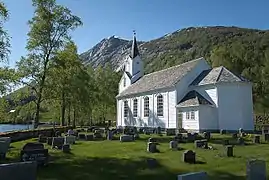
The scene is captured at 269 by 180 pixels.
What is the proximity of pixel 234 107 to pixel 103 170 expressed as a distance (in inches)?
898

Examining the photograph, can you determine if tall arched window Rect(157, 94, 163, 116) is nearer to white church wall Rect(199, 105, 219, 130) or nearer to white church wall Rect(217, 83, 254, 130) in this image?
white church wall Rect(199, 105, 219, 130)

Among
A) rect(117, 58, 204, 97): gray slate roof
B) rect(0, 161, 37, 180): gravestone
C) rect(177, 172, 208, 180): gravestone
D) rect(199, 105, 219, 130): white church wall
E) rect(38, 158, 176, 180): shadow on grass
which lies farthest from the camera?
rect(117, 58, 204, 97): gray slate roof

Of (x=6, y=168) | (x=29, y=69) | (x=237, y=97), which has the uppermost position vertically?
(x=29, y=69)

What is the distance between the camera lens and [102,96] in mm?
58625

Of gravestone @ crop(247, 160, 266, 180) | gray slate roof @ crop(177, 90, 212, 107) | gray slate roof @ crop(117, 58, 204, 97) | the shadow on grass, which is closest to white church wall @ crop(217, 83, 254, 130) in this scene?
gray slate roof @ crop(177, 90, 212, 107)

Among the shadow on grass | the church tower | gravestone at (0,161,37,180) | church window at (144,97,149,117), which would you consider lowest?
the shadow on grass

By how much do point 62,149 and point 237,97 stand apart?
21238 millimetres

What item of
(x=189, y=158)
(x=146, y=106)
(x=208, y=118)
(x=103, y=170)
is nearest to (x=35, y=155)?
(x=103, y=170)

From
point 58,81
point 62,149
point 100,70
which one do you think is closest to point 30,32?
point 58,81

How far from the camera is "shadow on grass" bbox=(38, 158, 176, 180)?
37.0 feet

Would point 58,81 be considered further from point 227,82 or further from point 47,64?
point 227,82

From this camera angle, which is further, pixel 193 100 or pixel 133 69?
pixel 133 69

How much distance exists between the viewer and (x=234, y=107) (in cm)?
3158

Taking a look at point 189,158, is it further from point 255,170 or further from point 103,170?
point 255,170
